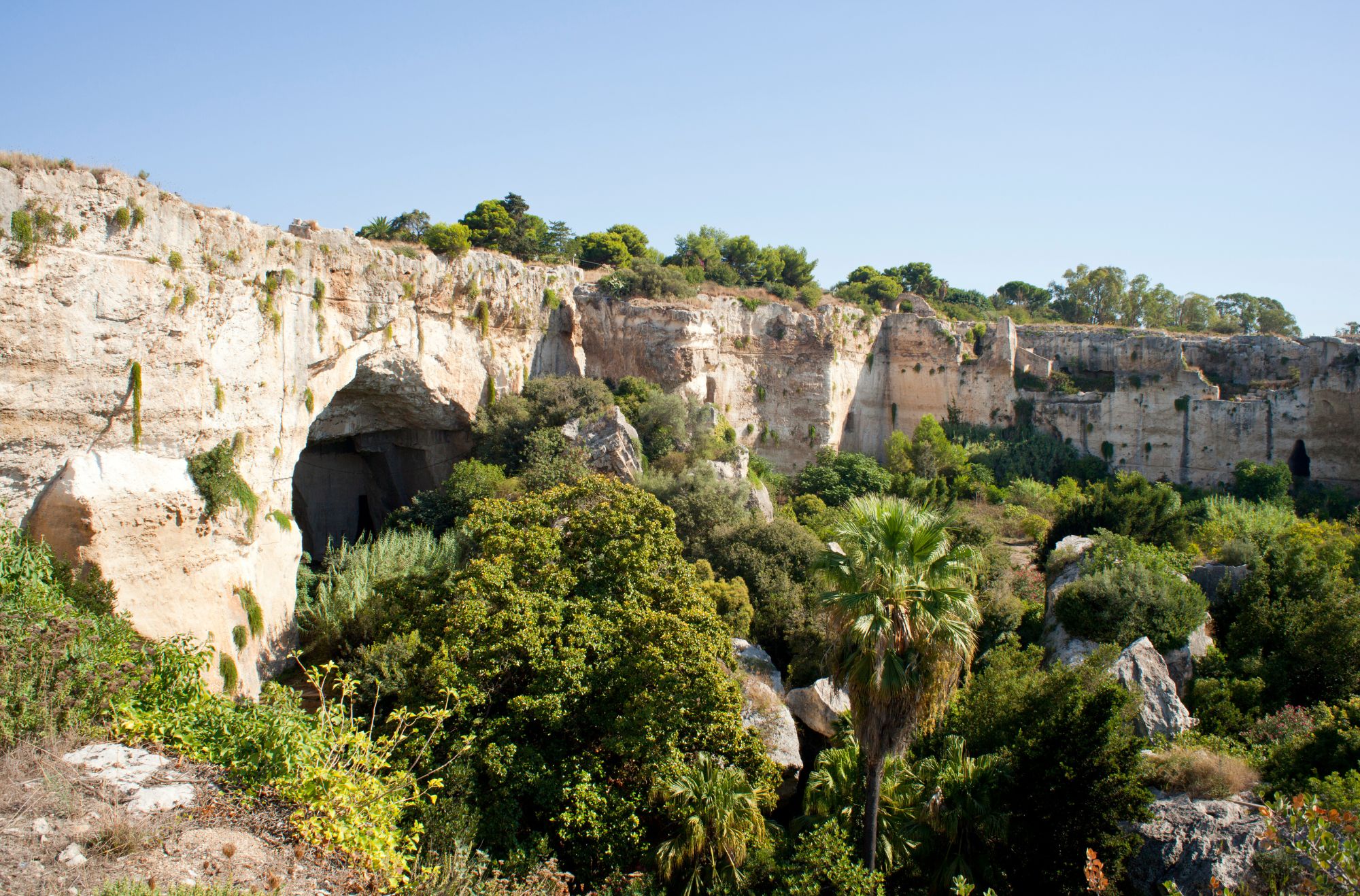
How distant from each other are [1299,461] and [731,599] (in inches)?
979

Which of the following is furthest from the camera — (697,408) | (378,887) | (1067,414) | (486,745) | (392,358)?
(1067,414)

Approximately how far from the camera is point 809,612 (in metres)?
18.0

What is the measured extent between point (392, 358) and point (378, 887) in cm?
1457

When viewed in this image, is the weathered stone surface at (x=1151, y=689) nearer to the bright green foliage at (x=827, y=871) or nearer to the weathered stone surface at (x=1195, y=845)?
the weathered stone surface at (x=1195, y=845)

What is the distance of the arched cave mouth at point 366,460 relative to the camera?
878 inches

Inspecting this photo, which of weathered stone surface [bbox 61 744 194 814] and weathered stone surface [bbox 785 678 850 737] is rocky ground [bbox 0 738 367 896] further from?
weathered stone surface [bbox 785 678 850 737]

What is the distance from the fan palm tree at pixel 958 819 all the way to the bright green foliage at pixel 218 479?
1179 centimetres

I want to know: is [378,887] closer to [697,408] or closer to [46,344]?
[46,344]

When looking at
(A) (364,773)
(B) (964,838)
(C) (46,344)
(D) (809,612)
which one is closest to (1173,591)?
(D) (809,612)

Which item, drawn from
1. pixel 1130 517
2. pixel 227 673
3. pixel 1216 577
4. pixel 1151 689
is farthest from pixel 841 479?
pixel 227 673

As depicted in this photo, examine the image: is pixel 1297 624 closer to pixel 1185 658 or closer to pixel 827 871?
pixel 1185 658

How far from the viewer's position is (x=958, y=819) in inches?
445

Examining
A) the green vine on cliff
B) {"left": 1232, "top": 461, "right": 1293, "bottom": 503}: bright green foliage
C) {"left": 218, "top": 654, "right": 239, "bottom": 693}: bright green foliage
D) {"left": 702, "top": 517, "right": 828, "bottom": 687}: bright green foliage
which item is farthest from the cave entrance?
the green vine on cliff

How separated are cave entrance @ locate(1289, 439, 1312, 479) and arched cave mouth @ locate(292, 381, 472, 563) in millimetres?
27878
